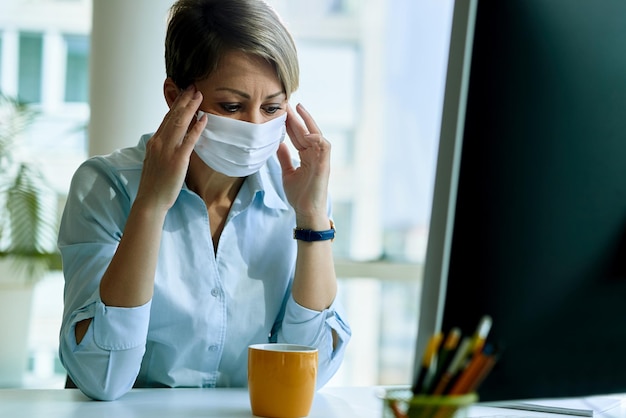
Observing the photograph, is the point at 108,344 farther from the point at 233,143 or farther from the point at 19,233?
the point at 19,233

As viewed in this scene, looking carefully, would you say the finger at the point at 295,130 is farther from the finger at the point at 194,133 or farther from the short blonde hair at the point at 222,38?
the finger at the point at 194,133

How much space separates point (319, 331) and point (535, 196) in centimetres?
64

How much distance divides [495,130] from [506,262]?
114 mm

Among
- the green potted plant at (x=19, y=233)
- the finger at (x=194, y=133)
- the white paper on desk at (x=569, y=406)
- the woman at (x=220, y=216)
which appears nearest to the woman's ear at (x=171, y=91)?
the woman at (x=220, y=216)

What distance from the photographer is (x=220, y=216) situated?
1.41m

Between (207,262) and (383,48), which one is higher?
(383,48)

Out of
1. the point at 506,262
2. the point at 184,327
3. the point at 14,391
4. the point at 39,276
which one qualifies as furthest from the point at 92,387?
the point at 39,276

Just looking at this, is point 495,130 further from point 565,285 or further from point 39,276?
point 39,276

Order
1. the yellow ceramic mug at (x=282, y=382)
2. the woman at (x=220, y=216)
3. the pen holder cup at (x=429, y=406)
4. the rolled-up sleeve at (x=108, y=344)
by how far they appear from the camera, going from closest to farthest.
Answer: the pen holder cup at (x=429, y=406) → the yellow ceramic mug at (x=282, y=382) → the rolled-up sleeve at (x=108, y=344) → the woman at (x=220, y=216)

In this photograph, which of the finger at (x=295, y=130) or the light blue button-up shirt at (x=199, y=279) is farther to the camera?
the finger at (x=295, y=130)

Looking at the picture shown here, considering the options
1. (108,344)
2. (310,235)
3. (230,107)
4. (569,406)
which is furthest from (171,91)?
(569,406)

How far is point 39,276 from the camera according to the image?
10.8 feet

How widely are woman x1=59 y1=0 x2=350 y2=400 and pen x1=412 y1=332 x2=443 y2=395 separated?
0.62 m

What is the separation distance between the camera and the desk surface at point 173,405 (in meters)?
1.00
